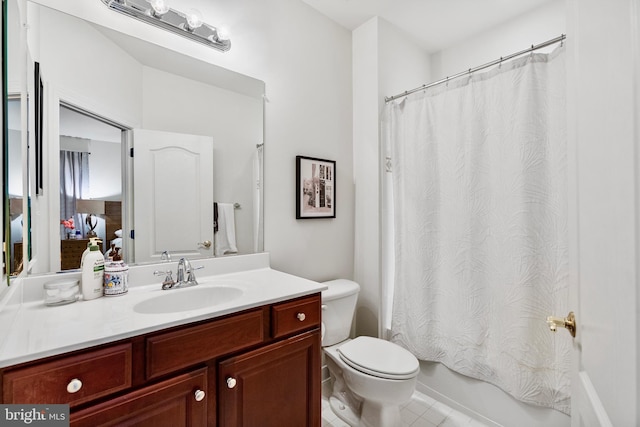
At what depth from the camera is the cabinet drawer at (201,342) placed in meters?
0.95

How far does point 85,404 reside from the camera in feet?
2.72

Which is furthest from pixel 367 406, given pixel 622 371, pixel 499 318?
pixel 622 371

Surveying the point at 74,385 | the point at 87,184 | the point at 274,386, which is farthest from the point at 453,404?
the point at 87,184

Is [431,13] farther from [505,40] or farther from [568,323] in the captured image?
[568,323]

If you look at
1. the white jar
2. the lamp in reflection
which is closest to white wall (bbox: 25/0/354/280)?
the lamp in reflection

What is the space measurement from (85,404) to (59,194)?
33.3 inches

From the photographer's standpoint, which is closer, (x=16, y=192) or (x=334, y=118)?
(x=16, y=192)

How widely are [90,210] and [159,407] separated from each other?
2.88ft

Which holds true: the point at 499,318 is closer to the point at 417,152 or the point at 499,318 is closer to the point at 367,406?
the point at 367,406

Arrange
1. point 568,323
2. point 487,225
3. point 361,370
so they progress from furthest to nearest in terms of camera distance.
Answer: point 487,225
point 361,370
point 568,323

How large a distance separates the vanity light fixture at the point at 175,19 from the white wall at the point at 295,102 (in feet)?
0.16

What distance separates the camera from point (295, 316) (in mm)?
1308

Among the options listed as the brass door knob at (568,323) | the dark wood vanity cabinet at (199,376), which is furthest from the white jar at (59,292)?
the brass door knob at (568,323)

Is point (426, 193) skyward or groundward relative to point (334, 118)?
groundward
